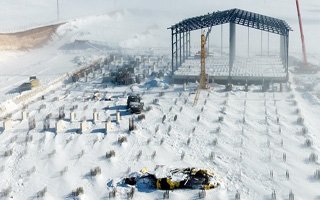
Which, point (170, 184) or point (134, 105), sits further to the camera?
point (134, 105)

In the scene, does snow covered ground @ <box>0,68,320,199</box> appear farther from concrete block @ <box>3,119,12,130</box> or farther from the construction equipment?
the construction equipment

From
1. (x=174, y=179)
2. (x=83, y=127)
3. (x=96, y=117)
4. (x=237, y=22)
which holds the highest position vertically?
(x=237, y=22)

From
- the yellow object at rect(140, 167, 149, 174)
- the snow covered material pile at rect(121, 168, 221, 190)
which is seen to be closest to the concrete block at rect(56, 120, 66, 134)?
the yellow object at rect(140, 167, 149, 174)

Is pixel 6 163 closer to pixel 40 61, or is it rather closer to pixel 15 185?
pixel 15 185

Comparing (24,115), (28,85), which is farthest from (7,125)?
(28,85)

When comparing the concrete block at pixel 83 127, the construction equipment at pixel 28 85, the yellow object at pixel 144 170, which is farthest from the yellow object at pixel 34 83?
the yellow object at pixel 144 170

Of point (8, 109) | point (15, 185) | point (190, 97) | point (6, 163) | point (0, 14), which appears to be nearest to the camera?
point (15, 185)

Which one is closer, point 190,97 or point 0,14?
point 190,97

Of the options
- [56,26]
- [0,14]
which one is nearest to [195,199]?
[56,26]

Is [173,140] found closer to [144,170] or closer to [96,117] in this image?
[144,170]
